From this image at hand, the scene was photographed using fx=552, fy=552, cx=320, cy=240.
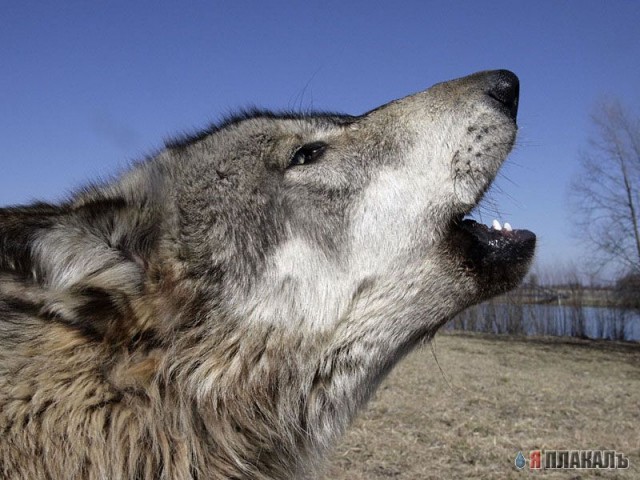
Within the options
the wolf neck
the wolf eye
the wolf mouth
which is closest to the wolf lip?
the wolf mouth

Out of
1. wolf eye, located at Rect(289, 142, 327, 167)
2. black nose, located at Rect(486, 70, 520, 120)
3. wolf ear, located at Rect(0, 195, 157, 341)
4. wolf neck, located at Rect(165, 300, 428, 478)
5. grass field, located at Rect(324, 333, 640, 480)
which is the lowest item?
grass field, located at Rect(324, 333, 640, 480)

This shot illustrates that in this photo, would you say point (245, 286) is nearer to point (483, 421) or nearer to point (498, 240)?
point (498, 240)

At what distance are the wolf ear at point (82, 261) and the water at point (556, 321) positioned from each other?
33.0m

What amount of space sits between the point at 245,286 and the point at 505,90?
5.77ft

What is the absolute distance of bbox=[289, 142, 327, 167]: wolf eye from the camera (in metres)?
2.93

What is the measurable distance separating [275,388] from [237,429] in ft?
0.82

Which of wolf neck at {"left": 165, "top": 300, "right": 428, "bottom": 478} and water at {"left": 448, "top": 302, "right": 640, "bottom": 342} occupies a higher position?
water at {"left": 448, "top": 302, "right": 640, "bottom": 342}

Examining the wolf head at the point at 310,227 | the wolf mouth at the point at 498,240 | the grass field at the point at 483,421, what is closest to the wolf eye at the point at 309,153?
the wolf head at the point at 310,227

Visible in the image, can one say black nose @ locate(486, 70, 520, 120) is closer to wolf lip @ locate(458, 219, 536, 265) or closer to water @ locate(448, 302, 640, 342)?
wolf lip @ locate(458, 219, 536, 265)

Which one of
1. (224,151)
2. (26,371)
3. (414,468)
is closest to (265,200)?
(224,151)

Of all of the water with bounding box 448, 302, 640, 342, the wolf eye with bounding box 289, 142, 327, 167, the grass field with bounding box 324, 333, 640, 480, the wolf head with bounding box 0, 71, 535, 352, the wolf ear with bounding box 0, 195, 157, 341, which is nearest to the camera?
the wolf ear with bounding box 0, 195, 157, 341

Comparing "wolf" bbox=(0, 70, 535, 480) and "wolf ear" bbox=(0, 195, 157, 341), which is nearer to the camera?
"wolf ear" bbox=(0, 195, 157, 341)

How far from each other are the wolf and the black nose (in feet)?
0.04

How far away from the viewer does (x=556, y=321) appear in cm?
3491
